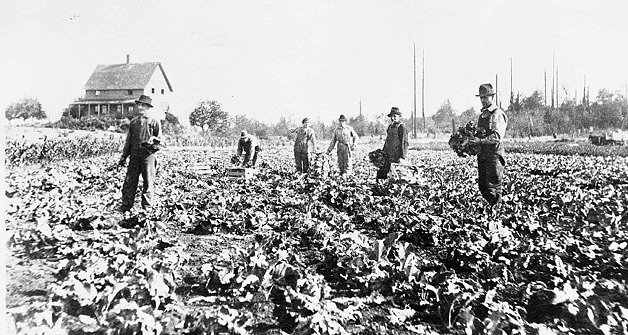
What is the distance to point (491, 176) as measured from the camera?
18.8 ft

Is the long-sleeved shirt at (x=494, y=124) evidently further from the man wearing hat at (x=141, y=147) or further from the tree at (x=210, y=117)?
the tree at (x=210, y=117)

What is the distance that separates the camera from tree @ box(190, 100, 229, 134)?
12.0m

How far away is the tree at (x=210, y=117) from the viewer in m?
12.0

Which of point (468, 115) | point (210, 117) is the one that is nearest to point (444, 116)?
point (468, 115)

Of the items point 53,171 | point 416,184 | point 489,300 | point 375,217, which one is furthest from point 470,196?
point 53,171

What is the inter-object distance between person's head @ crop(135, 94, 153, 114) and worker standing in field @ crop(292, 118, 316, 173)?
5.14m

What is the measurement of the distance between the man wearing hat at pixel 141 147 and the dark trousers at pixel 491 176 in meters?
4.11

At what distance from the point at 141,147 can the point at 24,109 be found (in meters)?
1.46

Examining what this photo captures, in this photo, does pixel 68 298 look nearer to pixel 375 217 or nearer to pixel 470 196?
pixel 375 217

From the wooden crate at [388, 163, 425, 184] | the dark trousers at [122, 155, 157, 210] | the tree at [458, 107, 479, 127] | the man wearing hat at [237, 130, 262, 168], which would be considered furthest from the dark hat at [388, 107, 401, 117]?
the man wearing hat at [237, 130, 262, 168]

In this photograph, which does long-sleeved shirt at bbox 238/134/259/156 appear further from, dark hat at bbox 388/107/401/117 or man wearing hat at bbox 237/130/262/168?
dark hat at bbox 388/107/401/117

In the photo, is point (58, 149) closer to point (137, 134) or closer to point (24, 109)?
point (137, 134)

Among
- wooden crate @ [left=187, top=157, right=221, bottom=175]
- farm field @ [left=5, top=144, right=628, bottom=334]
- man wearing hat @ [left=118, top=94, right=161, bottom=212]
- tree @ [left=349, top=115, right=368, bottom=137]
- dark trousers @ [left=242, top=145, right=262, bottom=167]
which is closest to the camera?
farm field @ [left=5, top=144, right=628, bottom=334]

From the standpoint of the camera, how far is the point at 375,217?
222 inches
